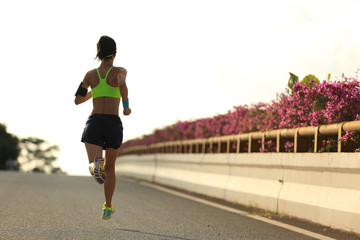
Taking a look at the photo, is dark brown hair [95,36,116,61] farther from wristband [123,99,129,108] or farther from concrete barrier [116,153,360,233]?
concrete barrier [116,153,360,233]

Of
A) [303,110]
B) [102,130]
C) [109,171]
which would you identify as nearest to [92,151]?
[102,130]

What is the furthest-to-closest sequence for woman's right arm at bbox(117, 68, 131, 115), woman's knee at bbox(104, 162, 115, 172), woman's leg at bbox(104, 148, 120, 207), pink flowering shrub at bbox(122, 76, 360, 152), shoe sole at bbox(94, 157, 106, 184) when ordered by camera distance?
pink flowering shrub at bbox(122, 76, 360, 152), woman's knee at bbox(104, 162, 115, 172), woman's leg at bbox(104, 148, 120, 207), woman's right arm at bbox(117, 68, 131, 115), shoe sole at bbox(94, 157, 106, 184)

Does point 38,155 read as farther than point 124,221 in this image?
Yes

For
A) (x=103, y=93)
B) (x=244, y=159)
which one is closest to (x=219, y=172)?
(x=244, y=159)

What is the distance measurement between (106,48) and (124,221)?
2.74 m

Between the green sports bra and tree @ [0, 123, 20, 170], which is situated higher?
tree @ [0, 123, 20, 170]

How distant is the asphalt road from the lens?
812cm

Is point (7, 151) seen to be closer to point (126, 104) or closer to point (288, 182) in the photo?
point (288, 182)

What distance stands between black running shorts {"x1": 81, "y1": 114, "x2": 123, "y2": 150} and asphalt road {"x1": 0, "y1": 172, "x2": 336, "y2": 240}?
41.4 inches

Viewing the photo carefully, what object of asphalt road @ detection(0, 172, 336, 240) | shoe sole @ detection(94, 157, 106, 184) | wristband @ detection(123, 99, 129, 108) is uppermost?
wristband @ detection(123, 99, 129, 108)

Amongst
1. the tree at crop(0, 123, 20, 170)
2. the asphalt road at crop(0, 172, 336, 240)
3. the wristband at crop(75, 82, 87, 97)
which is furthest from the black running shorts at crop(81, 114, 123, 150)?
the tree at crop(0, 123, 20, 170)

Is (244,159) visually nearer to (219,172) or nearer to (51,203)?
(219,172)

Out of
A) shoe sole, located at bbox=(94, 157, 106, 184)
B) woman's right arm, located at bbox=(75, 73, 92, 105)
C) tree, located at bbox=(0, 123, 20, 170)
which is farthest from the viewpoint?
tree, located at bbox=(0, 123, 20, 170)

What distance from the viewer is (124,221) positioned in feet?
31.6
